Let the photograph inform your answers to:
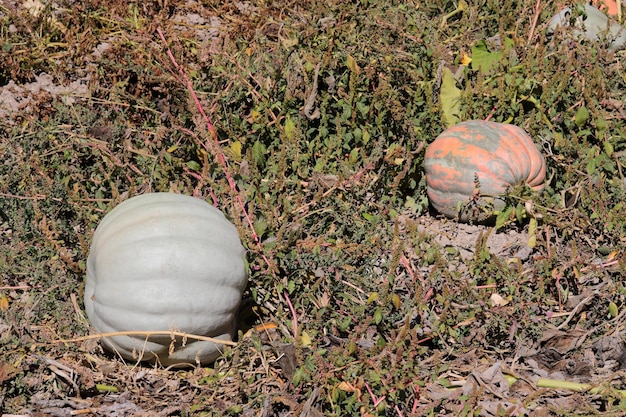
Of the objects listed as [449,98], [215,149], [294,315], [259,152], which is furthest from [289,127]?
[294,315]

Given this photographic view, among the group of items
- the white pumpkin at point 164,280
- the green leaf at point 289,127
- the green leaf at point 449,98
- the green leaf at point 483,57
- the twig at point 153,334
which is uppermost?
the green leaf at point 483,57

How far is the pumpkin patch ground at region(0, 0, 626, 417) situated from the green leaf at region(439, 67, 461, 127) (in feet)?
0.05

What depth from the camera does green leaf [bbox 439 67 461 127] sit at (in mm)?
4992

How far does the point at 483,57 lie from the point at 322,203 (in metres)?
1.73

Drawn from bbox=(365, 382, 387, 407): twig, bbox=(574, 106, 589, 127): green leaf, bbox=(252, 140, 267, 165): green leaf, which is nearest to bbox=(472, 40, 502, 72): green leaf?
bbox=(574, 106, 589, 127): green leaf

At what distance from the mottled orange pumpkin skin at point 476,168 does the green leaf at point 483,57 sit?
Result: 70 cm

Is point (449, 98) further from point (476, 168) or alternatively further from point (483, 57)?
point (476, 168)

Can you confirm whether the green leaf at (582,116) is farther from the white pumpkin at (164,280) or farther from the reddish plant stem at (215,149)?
the white pumpkin at (164,280)

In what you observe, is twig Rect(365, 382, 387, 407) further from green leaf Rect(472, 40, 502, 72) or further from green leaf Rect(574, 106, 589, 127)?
green leaf Rect(472, 40, 502, 72)

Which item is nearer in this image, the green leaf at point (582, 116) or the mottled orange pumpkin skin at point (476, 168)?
the mottled orange pumpkin skin at point (476, 168)

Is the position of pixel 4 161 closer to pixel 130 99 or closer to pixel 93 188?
pixel 93 188

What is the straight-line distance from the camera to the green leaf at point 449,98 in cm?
499

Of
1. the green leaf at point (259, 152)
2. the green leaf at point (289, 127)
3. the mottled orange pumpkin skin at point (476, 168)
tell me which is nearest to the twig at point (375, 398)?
the mottled orange pumpkin skin at point (476, 168)

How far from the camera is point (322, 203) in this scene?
432 cm
